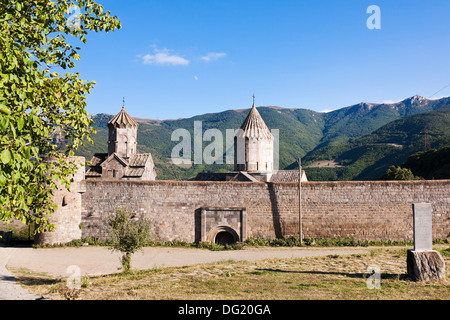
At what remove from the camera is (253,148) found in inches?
1227

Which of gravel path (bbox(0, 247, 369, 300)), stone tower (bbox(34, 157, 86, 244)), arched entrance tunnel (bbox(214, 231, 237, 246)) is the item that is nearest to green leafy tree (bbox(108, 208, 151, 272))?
gravel path (bbox(0, 247, 369, 300))

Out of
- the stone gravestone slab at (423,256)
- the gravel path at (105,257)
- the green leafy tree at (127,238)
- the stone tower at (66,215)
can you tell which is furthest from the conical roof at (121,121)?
the stone gravestone slab at (423,256)

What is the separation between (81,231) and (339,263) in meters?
14.6

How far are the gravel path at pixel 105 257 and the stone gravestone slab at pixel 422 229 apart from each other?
574 cm

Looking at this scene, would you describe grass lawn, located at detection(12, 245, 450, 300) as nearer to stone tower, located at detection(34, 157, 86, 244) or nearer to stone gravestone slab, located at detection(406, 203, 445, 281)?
stone gravestone slab, located at detection(406, 203, 445, 281)

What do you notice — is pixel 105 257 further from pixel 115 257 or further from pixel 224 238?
pixel 224 238

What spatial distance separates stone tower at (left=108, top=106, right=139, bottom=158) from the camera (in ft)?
95.1

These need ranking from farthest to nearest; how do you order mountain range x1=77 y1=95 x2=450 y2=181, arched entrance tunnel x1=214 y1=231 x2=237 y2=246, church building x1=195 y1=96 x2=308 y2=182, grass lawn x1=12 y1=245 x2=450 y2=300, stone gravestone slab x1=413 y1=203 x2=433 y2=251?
mountain range x1=77 y1=95 x2=450 y2=181 → church building x1=195 y1=96 x2=308 y2=182 → arched entrance tunnel x1=214 y1=231 x2=237 y2=246 → stone gravestone slab x1=413 y1=203 x2=433 y2=251 → grass lawn x1=12 y1=245 x2=450 y2=300

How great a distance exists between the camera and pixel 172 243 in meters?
19.5

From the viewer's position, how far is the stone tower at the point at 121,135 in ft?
95.1

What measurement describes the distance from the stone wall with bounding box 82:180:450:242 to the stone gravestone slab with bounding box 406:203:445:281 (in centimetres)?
776

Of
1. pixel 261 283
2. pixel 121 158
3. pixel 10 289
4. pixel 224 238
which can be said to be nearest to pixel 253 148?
pixel 121 158

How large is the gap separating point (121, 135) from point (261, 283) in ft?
71.8
